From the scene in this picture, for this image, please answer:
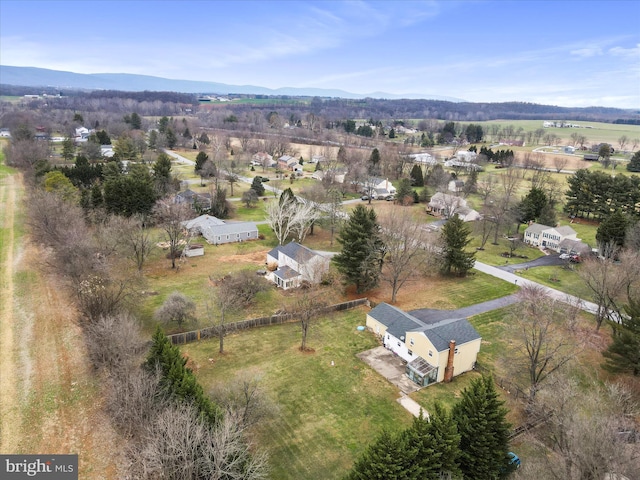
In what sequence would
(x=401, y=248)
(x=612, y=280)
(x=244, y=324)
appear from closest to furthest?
(x=612, y=280), (x=244, y=324), (x=401, y=248)

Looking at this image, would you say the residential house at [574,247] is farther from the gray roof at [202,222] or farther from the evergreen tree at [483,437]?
the gray roof at [202,222]

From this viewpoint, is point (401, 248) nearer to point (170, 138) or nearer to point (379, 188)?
point (379, 188)

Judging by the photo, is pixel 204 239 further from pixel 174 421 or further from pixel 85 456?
pixel 174 421

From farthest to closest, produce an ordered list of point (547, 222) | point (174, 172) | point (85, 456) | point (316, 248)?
1. point (174, 172)
2. point (547, 222)
3. point (316, 248)
4. point (85, 456)

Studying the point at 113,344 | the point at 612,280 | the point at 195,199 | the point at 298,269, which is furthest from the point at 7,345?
the point at 612,280

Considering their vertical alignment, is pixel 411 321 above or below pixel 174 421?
below

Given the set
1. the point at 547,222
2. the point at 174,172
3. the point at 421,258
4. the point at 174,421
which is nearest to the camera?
the point at 174,421

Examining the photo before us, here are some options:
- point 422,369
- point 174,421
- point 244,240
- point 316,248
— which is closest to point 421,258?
point 316,248
